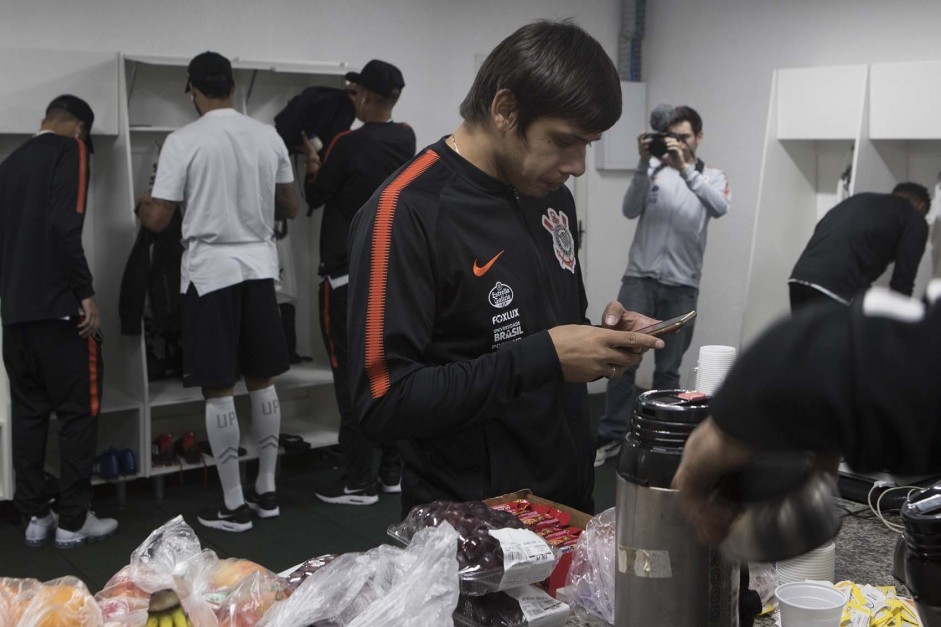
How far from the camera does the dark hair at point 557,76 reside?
1590 mm

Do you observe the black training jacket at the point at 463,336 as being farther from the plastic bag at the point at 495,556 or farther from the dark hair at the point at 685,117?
the dark hair at the point at 685,117

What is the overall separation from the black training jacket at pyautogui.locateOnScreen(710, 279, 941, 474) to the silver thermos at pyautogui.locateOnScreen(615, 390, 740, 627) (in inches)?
19.4

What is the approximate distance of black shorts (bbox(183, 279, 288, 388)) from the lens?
404 centimetres

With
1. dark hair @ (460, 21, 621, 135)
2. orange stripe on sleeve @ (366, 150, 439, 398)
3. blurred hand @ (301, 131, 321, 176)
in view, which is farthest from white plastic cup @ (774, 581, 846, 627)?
blurred hand @ (301, 131, 321, 176)

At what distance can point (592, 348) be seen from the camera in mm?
1596

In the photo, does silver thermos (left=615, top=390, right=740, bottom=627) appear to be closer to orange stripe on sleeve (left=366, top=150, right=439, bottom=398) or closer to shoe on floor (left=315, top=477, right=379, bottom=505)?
orange stripe on sleeve (left=366, top=150, right=439, bottom=398)

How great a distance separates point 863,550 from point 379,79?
311 centimetres

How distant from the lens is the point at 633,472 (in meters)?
1.21

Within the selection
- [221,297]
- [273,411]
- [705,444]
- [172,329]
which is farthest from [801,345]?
[172,329]

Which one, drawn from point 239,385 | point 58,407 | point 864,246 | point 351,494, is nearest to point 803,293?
point 864,246

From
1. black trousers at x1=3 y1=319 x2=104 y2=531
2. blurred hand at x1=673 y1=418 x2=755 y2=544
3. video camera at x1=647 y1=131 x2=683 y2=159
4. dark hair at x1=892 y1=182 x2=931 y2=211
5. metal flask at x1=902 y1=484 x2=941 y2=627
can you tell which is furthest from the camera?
video camera at x1=647 y1=131 x2=683 y2=159

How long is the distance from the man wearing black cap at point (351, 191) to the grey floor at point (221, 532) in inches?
7.2

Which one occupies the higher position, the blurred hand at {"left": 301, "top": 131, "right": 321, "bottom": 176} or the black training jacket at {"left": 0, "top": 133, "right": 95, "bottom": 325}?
the blurred hand at {"left": 301, "top": 131, "right": 321, "bottom": 176}

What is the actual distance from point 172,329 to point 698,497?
13.3 ft
